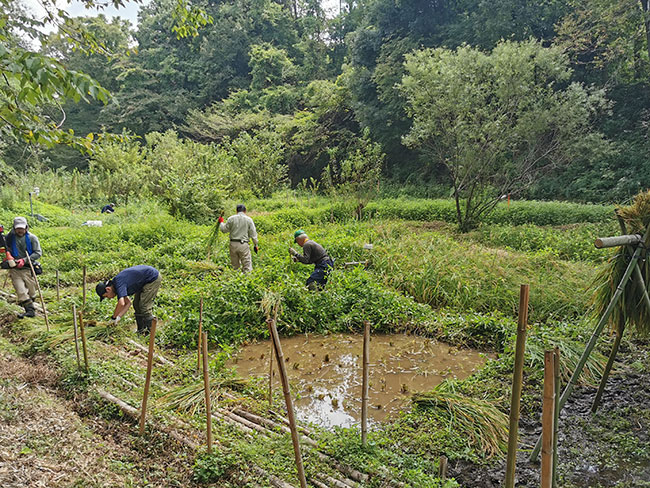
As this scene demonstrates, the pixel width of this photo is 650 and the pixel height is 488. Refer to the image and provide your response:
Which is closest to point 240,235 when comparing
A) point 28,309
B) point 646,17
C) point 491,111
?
point 28,309

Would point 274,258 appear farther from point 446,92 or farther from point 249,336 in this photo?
point 446,92

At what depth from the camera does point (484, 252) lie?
8.10 meters

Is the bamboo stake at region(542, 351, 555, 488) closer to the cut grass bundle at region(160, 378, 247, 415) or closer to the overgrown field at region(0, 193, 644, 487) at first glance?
the overgrown field at region(0, 193, 644, 487)

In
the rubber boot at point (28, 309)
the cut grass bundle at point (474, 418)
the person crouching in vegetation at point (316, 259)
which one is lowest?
the cut grass bundle at point (474, 418)

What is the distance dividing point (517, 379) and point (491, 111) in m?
12.0

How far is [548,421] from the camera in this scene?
175 cm

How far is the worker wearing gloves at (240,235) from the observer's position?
306 inches

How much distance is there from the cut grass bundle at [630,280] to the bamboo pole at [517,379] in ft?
6.14

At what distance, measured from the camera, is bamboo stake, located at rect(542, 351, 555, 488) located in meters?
1.72

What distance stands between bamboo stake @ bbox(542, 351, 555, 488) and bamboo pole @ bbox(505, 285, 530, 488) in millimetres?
102

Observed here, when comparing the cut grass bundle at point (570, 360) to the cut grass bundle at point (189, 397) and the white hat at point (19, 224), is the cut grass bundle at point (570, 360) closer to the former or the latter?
the cut grass bundle at point (189, 397)

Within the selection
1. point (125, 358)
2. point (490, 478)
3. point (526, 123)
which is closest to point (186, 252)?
point (125, 358)

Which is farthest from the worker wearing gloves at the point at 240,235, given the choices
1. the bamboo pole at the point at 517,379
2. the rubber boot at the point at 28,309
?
the bamboo pole at the point at 517,379

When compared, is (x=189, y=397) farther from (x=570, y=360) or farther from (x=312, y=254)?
(x=570, y=360)
